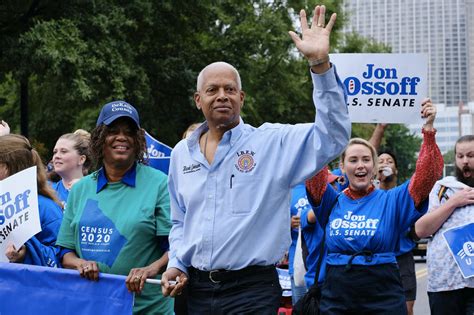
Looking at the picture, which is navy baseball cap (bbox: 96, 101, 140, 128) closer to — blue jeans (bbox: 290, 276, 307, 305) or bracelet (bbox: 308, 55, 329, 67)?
bracelet (bbox: 308, 55, 329, 67)

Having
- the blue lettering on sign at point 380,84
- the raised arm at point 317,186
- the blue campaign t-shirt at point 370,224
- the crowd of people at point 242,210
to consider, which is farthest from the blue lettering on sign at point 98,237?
the blue lettering on sign at point 380,84

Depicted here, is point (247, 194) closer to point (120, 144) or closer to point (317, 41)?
point (317, 41)

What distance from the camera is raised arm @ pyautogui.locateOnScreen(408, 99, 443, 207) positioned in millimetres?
5270

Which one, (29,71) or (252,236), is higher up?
(29,71)

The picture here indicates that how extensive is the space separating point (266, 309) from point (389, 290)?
1.74 metres

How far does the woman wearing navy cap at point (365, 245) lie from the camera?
5.68m

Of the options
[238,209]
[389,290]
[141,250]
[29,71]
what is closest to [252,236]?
[238,209]

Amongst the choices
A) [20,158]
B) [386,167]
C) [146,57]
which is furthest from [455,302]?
[146,57]

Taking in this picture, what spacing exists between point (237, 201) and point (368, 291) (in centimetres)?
179

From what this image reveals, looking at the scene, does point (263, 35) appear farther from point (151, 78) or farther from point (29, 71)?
point (29, 71)

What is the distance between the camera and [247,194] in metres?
4.27

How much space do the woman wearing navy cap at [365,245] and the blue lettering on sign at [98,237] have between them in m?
1.39

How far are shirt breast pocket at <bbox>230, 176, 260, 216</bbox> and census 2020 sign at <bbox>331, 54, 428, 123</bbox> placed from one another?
312 cm

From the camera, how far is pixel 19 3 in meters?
21.8
